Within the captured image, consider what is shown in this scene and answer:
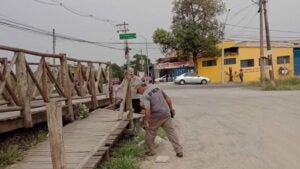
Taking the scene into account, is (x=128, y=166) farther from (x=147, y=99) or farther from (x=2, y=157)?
(x=2, y=157)

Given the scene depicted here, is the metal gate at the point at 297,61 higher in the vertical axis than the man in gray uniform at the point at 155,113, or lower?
higher

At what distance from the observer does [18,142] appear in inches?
339

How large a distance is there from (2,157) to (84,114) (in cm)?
437

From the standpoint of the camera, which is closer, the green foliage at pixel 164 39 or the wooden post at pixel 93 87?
the wooden post at pixel 93 87

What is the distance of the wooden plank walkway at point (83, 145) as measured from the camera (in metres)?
7.46

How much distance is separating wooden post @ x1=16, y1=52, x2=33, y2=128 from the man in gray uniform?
232 centimetres

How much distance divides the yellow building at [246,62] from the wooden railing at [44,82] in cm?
4088

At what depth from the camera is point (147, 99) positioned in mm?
9469

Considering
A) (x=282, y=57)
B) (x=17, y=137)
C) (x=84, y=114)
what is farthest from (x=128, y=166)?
(x=282, y=57)

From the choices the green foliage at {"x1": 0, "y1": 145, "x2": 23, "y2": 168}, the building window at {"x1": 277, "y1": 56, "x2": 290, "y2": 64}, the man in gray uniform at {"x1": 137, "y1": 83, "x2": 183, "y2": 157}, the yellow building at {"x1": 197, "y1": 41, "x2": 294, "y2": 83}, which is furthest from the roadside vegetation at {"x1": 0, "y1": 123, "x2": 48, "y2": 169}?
the building window at {"x1": 277, "y1": 56, "x2": 290, "y2": 64}

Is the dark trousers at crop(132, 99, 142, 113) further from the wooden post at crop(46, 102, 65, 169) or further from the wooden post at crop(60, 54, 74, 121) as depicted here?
the wooden post at crop(46, 102, 65, 169)

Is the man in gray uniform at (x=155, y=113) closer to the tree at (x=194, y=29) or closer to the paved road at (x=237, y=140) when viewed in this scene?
the paved road at (x=237, y=140)

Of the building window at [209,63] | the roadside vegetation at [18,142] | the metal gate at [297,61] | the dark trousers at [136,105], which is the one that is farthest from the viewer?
the building window at [209,63]

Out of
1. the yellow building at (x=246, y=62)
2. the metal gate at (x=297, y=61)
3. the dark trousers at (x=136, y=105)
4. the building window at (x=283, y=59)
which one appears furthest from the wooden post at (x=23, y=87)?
the metal gate at (x=297, y=61)
